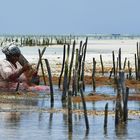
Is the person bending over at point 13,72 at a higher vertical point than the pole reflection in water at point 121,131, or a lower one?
higher

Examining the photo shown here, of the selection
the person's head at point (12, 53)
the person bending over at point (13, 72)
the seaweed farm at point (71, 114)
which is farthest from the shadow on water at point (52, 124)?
the person's head at point (12, 53)

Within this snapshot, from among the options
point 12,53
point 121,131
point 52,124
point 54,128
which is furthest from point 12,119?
point 12,53

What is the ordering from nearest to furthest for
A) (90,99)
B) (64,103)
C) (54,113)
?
(54,113)
(64,103)
(90,99)

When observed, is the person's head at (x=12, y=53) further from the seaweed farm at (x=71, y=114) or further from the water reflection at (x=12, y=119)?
the water reflection at (x=12, y=119)

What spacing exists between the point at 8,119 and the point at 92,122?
5.78ft

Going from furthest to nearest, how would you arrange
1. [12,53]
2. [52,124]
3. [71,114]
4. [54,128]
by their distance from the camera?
1. [12,53]
2. [52,124]
3. [54,128]
4. [71,114]

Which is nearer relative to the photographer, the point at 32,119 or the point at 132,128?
the point at 132,128

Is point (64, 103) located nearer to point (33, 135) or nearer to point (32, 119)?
point (32, 119)

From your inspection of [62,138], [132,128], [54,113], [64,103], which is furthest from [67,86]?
[62,138]

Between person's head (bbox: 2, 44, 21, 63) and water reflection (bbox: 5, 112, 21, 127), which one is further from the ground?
person's head (bbox: 2, 44, 21, 63)

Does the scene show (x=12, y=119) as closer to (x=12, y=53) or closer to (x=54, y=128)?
(x=54, y=128)

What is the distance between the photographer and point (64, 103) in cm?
Result: 1967

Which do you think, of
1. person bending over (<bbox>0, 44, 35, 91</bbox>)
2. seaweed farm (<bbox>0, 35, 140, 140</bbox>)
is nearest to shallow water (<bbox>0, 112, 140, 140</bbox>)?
seaweed farm (<bbox>0, 35, 140, 140</bbox>)

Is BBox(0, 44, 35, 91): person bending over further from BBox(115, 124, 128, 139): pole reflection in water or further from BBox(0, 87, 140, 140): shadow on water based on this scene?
BBox(115, 124, 128, 139): pole reflection in water
